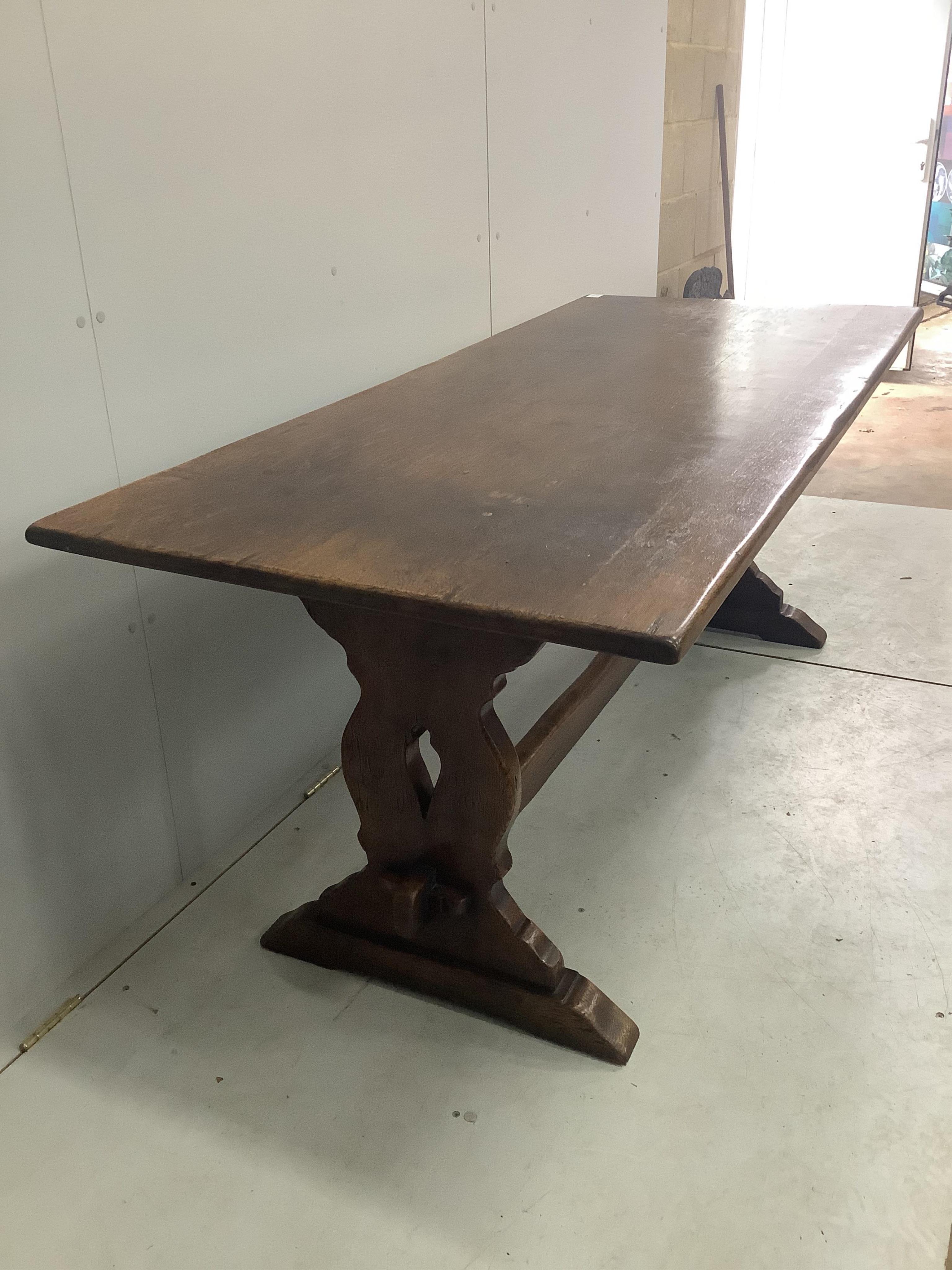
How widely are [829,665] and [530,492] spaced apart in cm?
140

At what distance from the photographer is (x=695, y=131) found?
4121 mm

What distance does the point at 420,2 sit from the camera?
213 centimetres

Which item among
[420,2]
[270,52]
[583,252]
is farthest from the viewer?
[583,252]

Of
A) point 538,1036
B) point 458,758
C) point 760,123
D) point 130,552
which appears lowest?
point 538,1036

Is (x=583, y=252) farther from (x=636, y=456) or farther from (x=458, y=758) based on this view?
(x=458, y=758)

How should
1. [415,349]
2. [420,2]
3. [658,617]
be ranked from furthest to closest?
[415,349] → [420,2] → [658,617]

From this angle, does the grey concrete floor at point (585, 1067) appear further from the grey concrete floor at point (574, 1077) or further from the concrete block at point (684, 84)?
the concrete block at point (684, 84)

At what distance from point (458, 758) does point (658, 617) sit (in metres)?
0.50

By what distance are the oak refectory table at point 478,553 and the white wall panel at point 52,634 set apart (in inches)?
6.1

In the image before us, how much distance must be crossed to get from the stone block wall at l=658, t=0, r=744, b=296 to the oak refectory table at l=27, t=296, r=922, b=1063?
85.4 inches

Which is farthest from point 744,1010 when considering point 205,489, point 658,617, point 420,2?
point 420,2

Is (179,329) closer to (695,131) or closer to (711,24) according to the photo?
(695,131)

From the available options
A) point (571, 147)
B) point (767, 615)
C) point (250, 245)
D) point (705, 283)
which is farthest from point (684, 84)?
point (250, 245)

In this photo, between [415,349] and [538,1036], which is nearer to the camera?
[538,1036]
